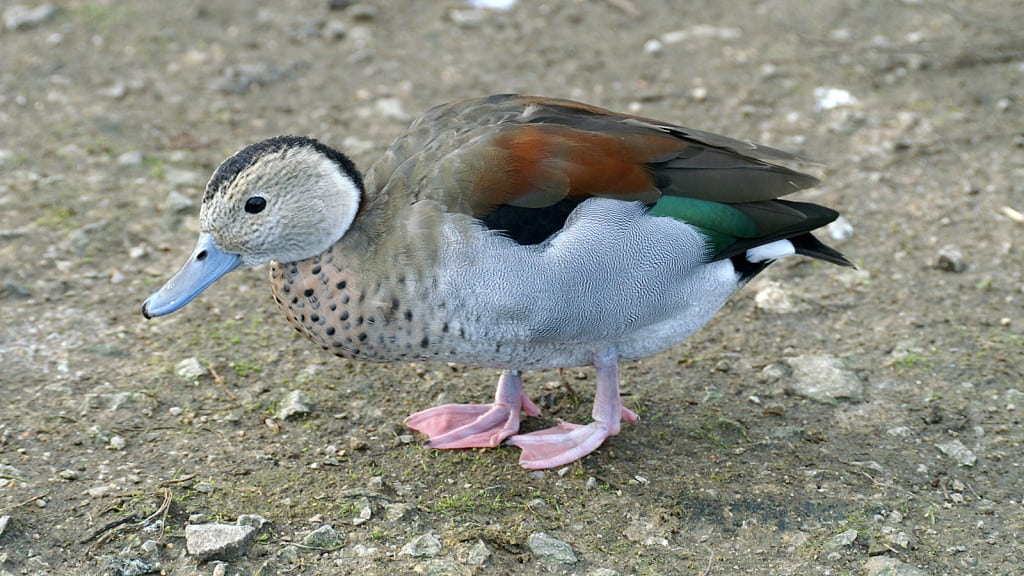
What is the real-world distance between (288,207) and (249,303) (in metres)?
1.47

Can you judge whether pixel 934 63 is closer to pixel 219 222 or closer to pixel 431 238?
pixel 431 238

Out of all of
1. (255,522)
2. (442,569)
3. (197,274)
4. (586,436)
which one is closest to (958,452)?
(586,436)

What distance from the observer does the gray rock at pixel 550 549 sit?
140 inches

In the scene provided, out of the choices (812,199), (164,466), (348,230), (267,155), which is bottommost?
(164,466)

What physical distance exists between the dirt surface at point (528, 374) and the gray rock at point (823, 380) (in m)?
0.02

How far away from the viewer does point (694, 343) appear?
16.4 ft

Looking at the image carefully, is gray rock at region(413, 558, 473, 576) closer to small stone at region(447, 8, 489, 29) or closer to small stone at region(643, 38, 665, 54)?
small stone at region(643, 38, 665, 54)

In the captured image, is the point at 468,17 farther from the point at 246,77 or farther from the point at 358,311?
the point at 358,311

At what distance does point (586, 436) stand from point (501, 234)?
0.96 m

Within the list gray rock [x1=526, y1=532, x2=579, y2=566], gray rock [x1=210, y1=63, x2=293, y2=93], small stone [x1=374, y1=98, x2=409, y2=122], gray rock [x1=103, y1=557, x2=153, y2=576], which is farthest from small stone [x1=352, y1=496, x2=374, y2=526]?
gray rock [x1=210, y1=63, x2=293, y2=93]

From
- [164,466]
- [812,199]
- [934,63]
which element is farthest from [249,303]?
[934,63]

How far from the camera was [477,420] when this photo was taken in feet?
14.1

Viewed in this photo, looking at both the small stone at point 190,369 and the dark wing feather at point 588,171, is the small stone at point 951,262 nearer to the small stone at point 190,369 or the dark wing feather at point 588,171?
the dark wing feather at point 588,171

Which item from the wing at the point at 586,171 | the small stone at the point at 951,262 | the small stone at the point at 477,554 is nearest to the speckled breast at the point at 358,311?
the wing at the point at 586,171
